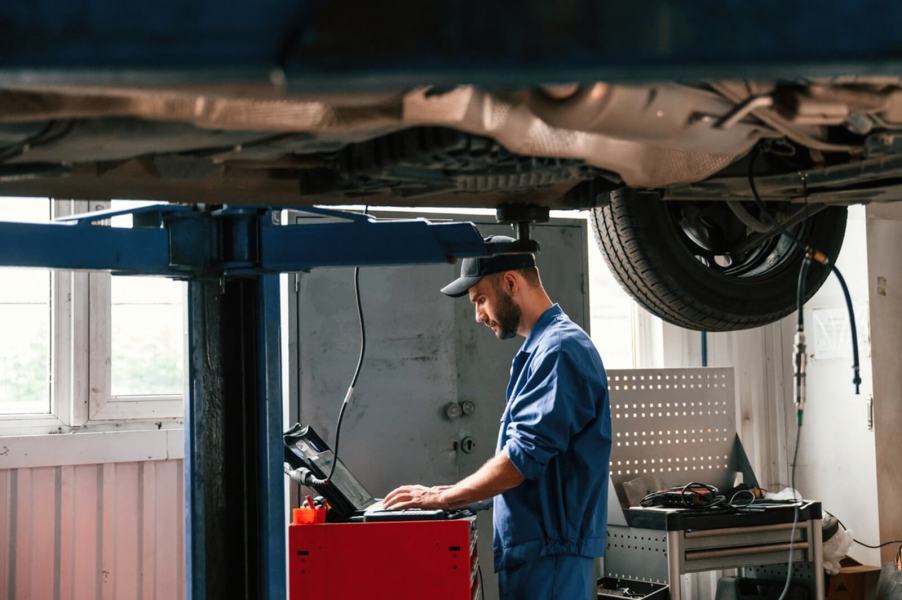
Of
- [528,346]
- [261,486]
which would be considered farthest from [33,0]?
[528,346]

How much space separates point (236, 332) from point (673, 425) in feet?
7.86

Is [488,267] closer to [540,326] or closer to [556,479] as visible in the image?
[540,326]

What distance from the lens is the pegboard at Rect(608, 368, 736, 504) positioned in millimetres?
4082

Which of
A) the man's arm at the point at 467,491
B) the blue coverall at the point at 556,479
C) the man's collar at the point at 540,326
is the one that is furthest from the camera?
the man's collar at the point at 540,326

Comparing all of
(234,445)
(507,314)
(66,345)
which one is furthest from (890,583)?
(66,345)

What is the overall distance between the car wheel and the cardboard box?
2216 millimetres

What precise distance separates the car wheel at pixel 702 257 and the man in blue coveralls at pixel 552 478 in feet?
1.36

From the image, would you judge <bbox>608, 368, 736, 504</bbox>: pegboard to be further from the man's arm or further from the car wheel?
the car wheel

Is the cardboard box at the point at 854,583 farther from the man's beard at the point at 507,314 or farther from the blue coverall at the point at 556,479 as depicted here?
the man's beard at the point at 507,314

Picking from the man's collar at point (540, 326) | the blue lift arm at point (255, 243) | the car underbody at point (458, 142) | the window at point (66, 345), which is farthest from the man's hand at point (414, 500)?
the window at point (66, 345)

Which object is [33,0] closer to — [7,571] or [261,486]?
[261,486]

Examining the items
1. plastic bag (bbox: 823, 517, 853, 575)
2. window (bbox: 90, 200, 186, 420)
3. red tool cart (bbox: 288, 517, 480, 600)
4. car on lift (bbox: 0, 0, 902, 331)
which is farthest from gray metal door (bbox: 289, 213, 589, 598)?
car on lift (bbox: 0, 0, 902, 331)

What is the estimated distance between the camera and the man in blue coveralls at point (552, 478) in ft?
8.86

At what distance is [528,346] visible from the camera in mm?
2998
